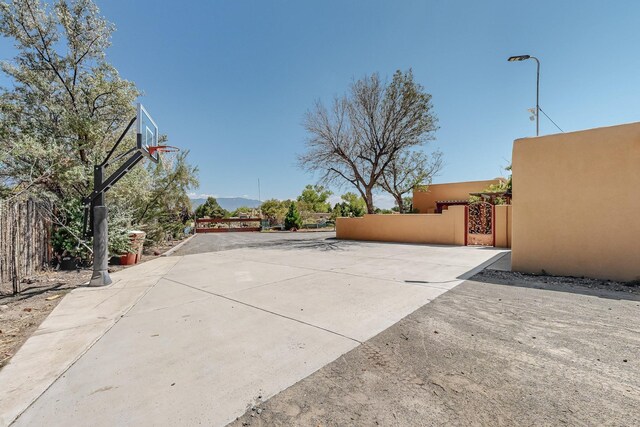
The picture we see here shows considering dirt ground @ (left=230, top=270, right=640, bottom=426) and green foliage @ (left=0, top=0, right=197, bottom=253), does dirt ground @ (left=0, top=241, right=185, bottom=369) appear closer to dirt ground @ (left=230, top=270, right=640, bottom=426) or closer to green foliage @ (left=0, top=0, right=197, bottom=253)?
green foliage @ (left=0, top=0, right=197, bottom=253)

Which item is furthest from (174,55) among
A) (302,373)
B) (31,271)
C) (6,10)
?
(302,373)

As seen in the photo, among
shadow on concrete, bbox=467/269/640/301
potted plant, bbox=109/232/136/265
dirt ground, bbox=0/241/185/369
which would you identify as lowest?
dirt ground, bbox=0/241/185/369

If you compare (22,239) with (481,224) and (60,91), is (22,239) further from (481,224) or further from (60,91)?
(481,224)

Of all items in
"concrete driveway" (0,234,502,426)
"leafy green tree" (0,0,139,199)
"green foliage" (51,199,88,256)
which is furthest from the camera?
"leafy green tree" (0,0,139,199)

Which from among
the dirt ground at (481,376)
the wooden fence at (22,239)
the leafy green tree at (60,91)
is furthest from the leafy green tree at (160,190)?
the dirt ground at (481,376)

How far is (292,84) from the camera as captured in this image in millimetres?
16688

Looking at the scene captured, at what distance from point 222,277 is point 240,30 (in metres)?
11.2

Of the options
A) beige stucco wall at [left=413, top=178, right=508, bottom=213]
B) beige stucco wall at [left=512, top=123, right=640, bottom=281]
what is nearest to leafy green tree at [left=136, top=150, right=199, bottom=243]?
beige stucco wall at [left=512, top=123, right=640, bottom=281]

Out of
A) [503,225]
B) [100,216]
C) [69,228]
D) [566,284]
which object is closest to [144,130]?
[100,216]

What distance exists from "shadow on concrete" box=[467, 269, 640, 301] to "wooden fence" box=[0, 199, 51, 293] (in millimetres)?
9331

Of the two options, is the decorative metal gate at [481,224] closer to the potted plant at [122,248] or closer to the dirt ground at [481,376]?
the dirt ground at [481,376]

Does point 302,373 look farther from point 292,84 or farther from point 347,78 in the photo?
point 347,78

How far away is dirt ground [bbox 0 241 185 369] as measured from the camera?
10.9 ft

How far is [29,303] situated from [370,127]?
1633cm
